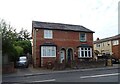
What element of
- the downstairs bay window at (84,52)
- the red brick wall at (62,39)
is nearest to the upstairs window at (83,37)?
the red brick wall at (62,39)

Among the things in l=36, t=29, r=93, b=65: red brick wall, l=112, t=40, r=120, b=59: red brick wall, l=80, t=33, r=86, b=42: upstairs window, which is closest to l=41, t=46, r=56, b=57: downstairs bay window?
l=36, t=29, r=93, b=65: red brick wall

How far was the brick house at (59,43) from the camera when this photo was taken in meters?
35.3

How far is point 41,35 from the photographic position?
35531mm

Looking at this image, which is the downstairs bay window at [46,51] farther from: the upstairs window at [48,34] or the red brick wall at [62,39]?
the upstairs window at [48,34]

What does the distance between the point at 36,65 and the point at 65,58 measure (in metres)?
5.07

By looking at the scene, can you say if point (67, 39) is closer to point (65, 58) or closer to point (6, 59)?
point (65, 58)

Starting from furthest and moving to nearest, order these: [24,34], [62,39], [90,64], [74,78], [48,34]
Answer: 1. [24,34]
2. [62,39]
3. [48,34]
4. [90,64]
5. [74,78]

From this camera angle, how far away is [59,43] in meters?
36.9

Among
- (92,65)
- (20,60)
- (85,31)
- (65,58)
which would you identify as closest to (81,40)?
(85,31)

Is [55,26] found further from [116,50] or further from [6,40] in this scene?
[116,50]

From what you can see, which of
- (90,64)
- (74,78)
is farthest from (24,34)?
(74,78)

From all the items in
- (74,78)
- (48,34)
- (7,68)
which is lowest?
(74,78)

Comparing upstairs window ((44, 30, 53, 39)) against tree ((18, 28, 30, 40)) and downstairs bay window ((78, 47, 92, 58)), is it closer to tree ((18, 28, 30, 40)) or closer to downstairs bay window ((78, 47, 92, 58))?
downstairs bay window ((78, 47, 92, 58))

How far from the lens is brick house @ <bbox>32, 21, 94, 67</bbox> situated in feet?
116
